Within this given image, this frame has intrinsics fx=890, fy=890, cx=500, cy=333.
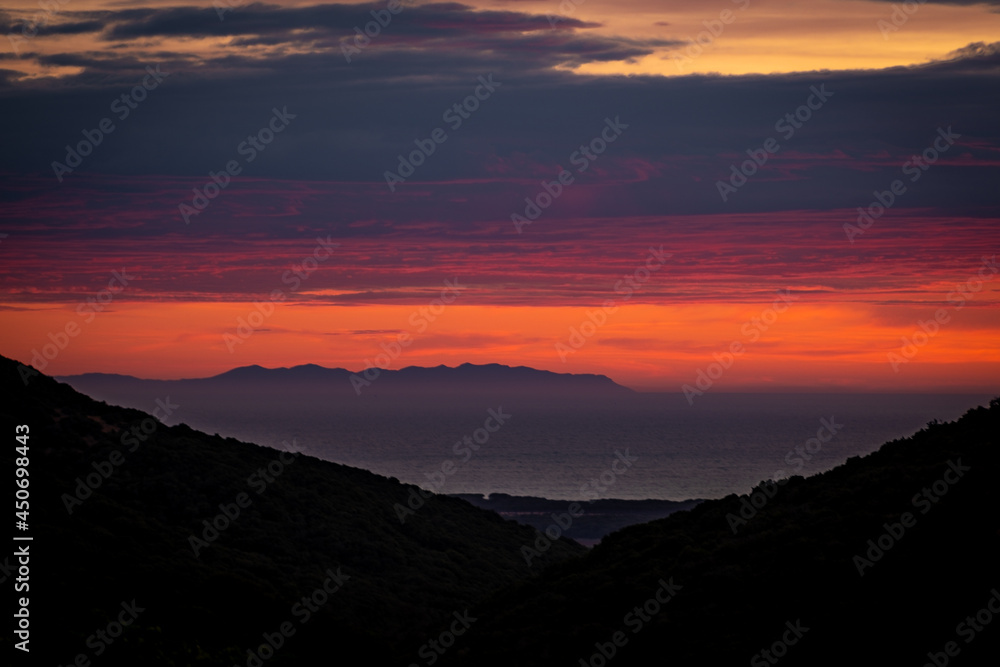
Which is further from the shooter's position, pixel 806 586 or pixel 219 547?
pixel 219 547

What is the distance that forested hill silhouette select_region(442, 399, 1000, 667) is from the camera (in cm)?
2184

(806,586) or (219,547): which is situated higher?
(806,586)

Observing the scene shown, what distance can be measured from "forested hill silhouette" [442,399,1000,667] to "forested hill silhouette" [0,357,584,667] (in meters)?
5.60

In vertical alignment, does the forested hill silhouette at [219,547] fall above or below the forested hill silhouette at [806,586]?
below

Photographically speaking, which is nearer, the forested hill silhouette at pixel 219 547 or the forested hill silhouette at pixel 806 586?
the forested hill silhouette at pixel 806 586

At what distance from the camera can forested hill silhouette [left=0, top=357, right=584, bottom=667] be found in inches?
1030

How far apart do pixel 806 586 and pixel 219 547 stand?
23.2 metres

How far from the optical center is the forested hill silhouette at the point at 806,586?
2184cm

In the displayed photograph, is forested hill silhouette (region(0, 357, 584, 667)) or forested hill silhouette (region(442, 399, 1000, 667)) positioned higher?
forested hill silhouette (region(442, 399, 1000, 667))

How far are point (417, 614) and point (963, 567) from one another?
67.5ft

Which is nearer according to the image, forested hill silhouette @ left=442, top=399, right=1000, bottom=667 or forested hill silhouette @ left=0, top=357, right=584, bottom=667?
forested hill silhouette @ left=442, top=399, right=1000, bottom=667

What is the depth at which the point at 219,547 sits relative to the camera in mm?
36375

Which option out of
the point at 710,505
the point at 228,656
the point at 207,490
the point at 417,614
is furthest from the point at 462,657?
the point at 207,490

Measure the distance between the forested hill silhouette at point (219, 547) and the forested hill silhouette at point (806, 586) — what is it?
18.4 ft
